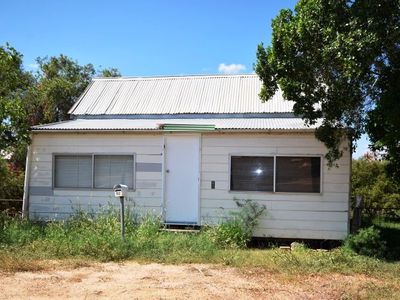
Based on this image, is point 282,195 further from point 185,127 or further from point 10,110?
point 10,110

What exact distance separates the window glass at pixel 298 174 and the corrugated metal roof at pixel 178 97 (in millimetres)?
2229

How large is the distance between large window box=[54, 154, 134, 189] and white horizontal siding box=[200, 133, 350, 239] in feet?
7.07

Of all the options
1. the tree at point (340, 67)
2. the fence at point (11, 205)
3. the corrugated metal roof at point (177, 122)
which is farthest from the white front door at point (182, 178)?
the fence at point (11, 205)

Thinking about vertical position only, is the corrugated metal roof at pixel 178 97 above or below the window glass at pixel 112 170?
above

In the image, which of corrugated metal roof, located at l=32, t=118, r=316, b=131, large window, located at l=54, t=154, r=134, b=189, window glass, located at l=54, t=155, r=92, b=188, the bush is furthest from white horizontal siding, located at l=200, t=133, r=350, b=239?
window glass, located at l=54, t=155, r=92, b=188

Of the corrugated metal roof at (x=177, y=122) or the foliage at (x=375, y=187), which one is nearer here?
the corrugated metal roof at (x=177, y=122)

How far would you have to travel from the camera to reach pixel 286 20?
10805 millimetres

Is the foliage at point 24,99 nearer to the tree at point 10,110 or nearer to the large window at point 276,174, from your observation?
the tree at point 10,110

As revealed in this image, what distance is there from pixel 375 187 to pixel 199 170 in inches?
377

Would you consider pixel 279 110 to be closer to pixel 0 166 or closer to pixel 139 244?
pixel 139 244

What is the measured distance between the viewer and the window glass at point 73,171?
13.9 meters

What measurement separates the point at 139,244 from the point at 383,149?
19.9ft

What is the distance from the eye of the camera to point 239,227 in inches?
486

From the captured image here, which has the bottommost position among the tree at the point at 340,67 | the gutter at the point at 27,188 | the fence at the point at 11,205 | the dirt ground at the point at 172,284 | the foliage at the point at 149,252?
the dirt ground at the point at 172,284
